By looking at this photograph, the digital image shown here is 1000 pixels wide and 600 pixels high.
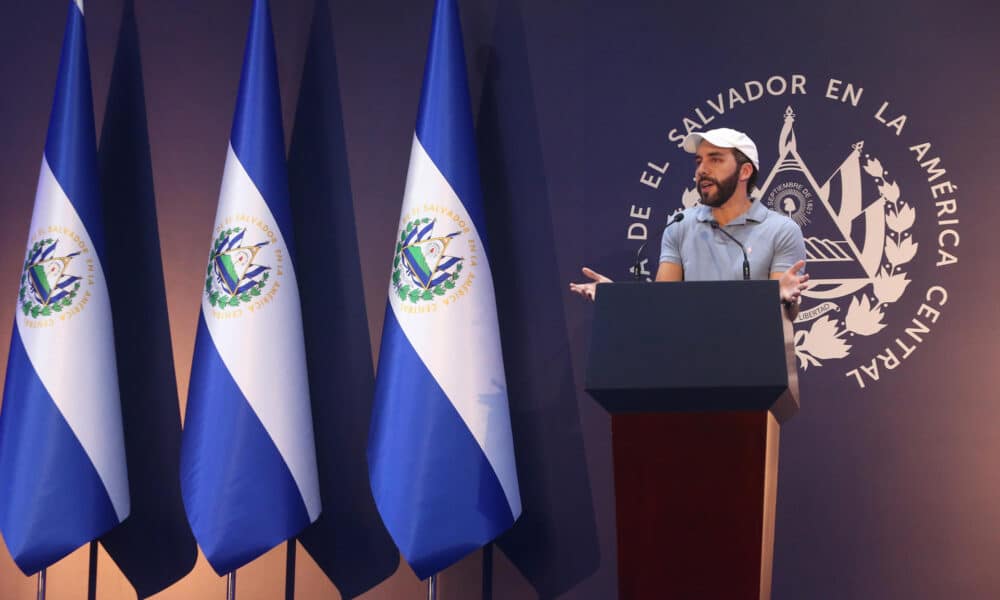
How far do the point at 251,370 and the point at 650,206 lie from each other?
1498mm

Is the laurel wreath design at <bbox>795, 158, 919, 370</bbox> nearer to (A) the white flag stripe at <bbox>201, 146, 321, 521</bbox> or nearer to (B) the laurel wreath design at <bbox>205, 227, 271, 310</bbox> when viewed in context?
(A) the white flag stripe at <bbox>201, 146, 321, 521</bbox>

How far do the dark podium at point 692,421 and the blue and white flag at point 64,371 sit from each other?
1.98 meters

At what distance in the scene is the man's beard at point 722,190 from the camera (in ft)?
9.82

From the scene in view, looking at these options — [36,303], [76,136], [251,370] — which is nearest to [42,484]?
[36,303]

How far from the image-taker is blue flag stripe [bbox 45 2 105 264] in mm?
3578

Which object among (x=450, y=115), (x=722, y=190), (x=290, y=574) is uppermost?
(x=450, y=115)

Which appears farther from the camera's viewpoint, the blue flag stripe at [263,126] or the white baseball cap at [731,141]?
the blue flag stripe at [263,126]

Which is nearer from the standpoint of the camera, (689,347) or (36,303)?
(689,347)

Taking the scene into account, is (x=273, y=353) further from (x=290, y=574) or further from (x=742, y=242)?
(x=742, y=242)

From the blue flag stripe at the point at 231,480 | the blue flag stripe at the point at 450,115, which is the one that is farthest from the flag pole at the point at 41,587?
the blue flag stripe at the point at 450,115

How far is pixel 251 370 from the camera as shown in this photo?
336 cm

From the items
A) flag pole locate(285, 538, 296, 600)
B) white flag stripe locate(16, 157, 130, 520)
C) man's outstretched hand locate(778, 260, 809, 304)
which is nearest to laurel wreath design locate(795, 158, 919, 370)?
man's outstretched hand locate(778, 260, 809, 304)

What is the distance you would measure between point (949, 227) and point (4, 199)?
11.6ft

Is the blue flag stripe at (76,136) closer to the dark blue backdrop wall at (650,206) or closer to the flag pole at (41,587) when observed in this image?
the dark blue backdrop wall at (650,206)
